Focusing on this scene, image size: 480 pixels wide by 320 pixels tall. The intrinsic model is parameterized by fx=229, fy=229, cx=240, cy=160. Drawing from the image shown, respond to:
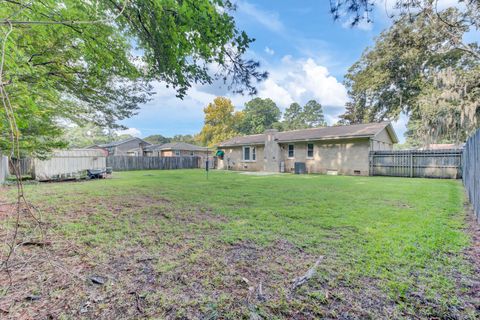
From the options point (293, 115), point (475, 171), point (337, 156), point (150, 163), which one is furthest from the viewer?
point (293, 115)

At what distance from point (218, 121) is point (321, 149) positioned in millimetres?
24833

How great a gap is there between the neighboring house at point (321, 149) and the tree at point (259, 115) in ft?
76.0

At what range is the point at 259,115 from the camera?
46094 mm

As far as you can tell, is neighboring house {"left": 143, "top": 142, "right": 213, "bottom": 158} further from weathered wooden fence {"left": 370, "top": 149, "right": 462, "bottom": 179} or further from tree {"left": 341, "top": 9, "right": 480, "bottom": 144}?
weathered wooden fence {"left": 370, "top": 149, "right": 462, "bottom": 179}

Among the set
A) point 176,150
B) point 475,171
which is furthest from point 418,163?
point 176,150

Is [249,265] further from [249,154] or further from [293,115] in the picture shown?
[293,115]

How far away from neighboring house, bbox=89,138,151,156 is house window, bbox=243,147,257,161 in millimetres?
20721

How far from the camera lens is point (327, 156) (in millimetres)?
16203

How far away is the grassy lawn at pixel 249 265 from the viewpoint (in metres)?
1.92

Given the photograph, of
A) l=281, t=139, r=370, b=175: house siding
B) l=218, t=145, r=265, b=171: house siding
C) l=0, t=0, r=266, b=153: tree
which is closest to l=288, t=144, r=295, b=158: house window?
l=281, t=139, r=370, b=175: house siding

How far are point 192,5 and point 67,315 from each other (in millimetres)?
3450

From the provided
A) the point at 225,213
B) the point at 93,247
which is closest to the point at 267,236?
the point at 225,213

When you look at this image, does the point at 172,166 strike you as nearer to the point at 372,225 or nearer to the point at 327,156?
the point at 327,156

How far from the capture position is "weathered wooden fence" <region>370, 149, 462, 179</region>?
479 inches
